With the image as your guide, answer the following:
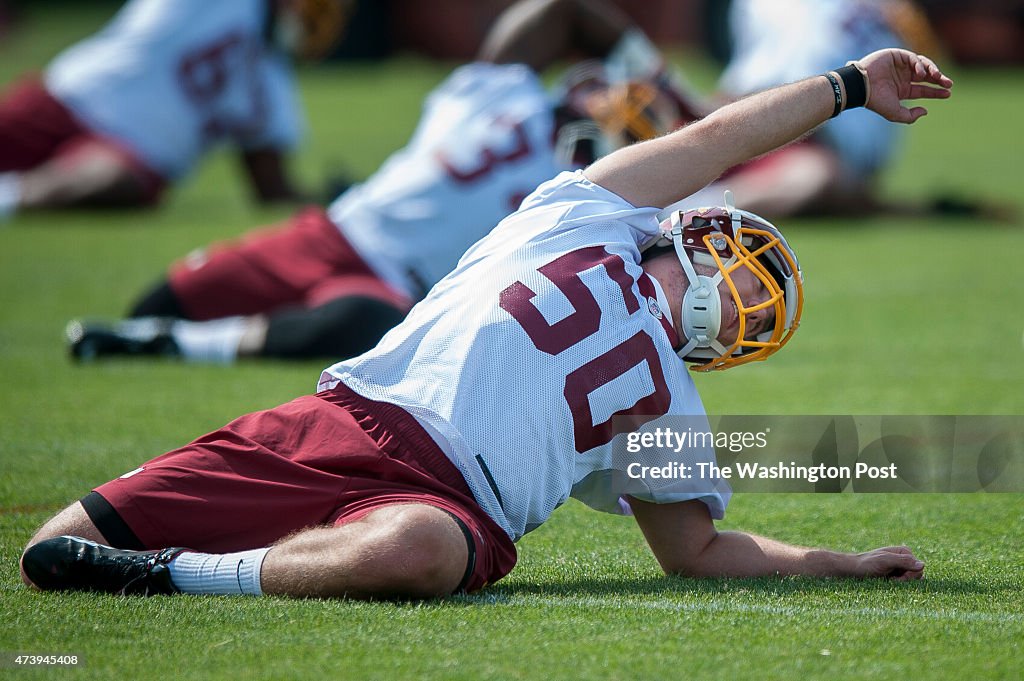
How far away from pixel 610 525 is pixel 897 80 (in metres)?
1.29

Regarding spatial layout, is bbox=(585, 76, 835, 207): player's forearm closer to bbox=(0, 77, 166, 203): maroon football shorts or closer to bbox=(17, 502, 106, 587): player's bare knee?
bbox=(17, 502, 106, 587): player's bare knee

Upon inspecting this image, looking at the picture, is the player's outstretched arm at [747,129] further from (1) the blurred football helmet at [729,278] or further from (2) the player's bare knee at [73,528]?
(2) the player's bare knee at [73,528]

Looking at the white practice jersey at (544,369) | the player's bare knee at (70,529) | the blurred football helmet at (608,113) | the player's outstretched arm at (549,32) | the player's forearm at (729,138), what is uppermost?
the player's outstretched arm at (549,32)

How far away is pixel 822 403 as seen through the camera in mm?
4777

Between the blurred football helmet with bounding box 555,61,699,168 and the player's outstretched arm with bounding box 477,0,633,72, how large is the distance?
0.16m

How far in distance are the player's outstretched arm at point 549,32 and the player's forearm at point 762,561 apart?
319cm

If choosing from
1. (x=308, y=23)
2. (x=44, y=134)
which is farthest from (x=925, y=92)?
(x=44, y=134)

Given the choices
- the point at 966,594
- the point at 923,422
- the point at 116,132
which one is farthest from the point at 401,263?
the point at 116,132

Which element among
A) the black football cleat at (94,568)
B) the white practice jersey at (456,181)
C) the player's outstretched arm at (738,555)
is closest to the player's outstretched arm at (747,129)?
the player's outstretched arm at (738,555)

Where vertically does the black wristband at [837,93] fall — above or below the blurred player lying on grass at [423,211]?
above

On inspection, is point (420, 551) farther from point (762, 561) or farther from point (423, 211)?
point (423, 211)

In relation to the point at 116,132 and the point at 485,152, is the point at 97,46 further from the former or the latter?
the point at 485,152

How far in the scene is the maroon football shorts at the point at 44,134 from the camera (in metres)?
8.68

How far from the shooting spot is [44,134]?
28.5 ft
